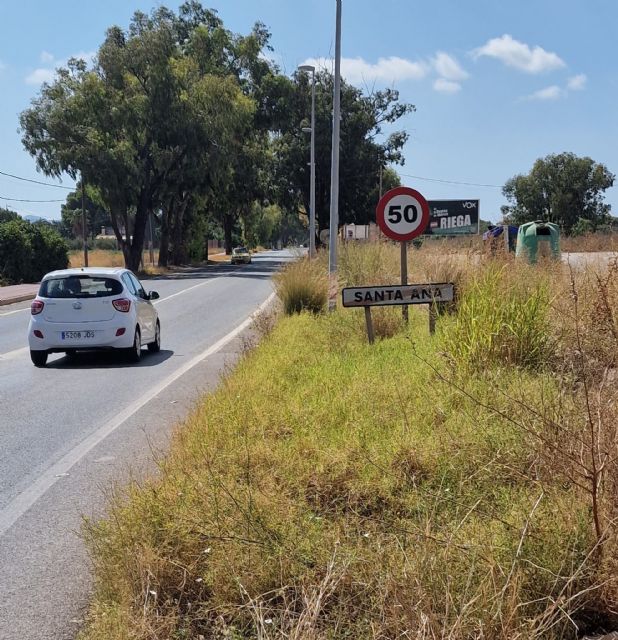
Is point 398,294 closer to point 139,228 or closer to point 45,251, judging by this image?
point 45,251

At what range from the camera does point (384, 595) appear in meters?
3.18

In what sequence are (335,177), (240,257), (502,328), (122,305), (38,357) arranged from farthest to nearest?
(240,257)
(335,177)
(122,305)
(38,357)
(502,328)

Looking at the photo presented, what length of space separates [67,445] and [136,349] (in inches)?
225

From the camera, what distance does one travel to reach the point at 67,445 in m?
7.18

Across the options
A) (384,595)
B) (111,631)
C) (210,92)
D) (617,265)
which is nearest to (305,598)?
(384,595)

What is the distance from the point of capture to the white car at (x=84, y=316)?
12.5 meters

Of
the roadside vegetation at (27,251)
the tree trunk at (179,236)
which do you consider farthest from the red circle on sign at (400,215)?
the tree trunk at (179,236)

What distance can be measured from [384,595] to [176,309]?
66.7 ft

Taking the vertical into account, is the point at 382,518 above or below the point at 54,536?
above

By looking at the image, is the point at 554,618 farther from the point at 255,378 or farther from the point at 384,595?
the point at 255,378

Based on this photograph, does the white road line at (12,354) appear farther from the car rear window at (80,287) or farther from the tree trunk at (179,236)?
the tree trunk at (179,236)

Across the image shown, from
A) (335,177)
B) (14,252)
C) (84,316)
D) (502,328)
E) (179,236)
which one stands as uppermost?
(335,177)

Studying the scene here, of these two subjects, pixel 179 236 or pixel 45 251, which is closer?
pixel 45 251

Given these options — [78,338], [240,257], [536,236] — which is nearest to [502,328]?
[78,338]
